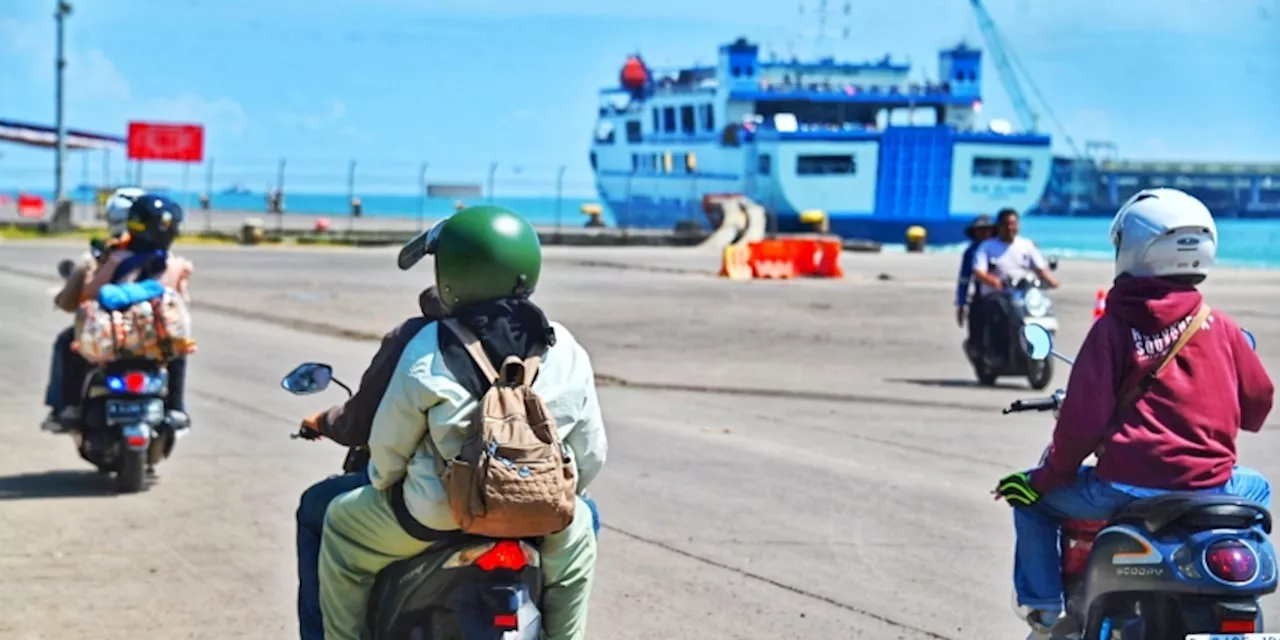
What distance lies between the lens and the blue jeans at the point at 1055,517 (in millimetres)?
5336

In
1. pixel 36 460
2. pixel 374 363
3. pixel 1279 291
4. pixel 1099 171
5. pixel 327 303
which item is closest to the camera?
pixel 374 363

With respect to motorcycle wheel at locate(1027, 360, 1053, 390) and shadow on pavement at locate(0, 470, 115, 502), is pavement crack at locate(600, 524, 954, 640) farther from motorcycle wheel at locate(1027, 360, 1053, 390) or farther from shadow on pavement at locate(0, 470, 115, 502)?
motorcycle wheel at locate(1027, 360, 1053, 390)

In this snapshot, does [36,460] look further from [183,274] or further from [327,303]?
[327,303]

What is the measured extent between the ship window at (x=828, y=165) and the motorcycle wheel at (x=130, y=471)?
63343mm

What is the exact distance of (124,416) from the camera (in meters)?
9.86

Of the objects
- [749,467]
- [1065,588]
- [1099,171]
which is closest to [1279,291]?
[749,467]

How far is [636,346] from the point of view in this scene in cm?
1964

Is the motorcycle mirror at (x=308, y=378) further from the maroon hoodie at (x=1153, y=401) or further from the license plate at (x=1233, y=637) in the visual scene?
the license plate at (x=1233, y=637)

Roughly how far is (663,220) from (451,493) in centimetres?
7711

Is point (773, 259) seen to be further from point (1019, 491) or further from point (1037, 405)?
point (1019, 491)

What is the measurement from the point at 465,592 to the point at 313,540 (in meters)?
0.66

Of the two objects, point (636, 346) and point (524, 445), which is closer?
point (524, 445)

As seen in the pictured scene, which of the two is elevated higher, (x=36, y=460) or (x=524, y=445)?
(x=524, y=445)

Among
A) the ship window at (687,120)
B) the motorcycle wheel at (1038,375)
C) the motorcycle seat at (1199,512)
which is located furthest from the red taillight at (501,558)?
the ship window at (687,120)
